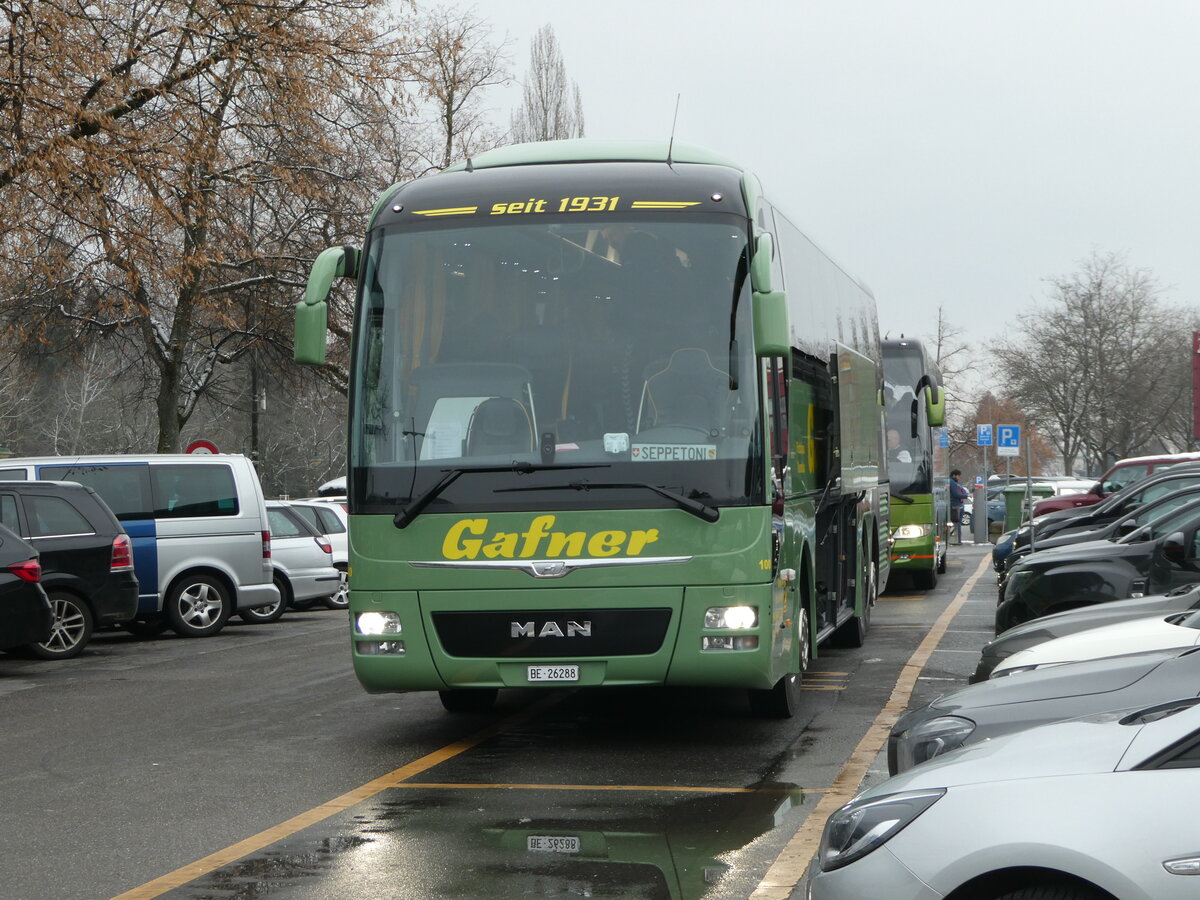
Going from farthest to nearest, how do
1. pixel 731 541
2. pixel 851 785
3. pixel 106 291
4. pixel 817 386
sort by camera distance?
→ pixel 106 291, pixel 817 386, pixel 731 541, pixel 851 785

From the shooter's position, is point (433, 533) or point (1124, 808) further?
point (433, 533)

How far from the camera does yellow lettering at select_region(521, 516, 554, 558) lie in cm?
886

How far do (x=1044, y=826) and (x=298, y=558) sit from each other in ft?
62.8

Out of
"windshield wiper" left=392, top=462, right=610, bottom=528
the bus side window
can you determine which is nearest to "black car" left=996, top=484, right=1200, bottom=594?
the bus side window

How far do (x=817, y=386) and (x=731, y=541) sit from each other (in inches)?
121

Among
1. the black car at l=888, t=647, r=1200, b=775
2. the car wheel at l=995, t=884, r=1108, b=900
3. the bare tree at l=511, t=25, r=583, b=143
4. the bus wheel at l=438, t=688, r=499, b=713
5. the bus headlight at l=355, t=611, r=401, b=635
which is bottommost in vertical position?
the bus wheel at l=438, t=688, r=499, b=713

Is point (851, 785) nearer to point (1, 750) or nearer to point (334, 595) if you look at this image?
point (1, 750)

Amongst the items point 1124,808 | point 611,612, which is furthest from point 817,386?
point 1124,808

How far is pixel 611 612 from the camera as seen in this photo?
8.84 meters

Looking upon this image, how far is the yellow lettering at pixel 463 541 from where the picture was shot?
891cm

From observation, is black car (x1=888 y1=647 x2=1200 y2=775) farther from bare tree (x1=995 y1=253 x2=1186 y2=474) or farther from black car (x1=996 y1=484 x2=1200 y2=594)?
bare tree (x1=995 y1=253 x2=1186 y2=474)

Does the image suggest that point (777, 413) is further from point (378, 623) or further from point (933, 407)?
point (933, 407)

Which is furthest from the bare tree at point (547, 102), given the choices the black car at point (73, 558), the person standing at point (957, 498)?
the black car at point (73, 558)

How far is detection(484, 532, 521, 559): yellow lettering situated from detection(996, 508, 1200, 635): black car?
5072 mm
